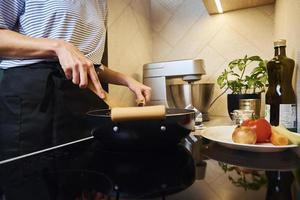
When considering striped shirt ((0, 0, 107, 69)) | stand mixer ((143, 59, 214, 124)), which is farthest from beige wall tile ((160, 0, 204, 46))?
striped shirt ((0, 0, 107, 69))

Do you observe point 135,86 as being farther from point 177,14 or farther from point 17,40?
point 177,14

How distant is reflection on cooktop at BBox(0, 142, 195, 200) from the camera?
0.28 meters

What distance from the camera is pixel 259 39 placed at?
4.33ft

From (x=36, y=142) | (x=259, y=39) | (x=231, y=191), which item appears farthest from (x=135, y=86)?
(x=259, y=39)

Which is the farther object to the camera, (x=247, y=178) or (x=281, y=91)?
(x=281, y=91)

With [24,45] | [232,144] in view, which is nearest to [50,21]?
[24,45]

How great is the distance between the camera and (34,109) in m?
0.60

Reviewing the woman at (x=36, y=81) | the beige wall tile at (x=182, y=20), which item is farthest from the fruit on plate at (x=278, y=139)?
the beige wall tile at (x=182, y=20)

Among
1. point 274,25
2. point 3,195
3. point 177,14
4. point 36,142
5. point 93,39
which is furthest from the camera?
point 177,14

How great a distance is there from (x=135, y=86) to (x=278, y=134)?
17.0 inches

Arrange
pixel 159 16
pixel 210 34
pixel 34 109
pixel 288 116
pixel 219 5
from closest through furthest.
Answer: pixel 34 109 → pixel 288 116 → pixel 219 5 → pixel 210 34 → pixel 159 16

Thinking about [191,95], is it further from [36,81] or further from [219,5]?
[36,81]

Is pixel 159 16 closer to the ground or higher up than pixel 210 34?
higher up

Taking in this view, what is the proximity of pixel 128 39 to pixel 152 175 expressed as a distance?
1.04 meters
